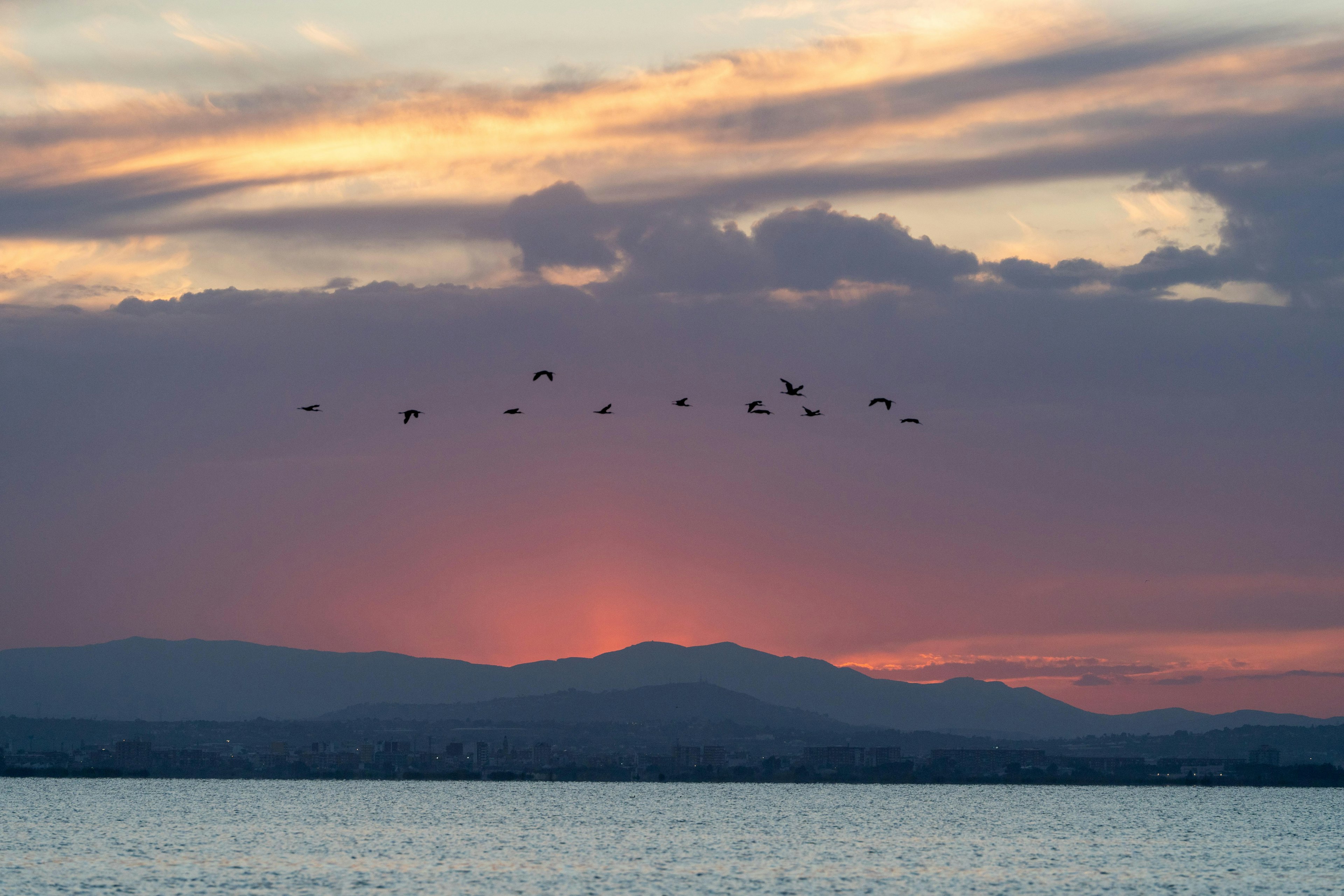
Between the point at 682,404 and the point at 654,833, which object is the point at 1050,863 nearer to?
the point at 654,833

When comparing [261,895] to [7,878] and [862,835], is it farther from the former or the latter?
[862,835]

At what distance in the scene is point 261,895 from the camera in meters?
114

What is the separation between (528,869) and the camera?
137875 mm

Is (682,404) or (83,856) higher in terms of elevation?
(682,404)

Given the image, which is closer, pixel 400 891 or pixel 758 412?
pixel 758 412

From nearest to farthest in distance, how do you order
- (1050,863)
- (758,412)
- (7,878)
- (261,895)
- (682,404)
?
(682,404)
(758,412)
(261,895)
(7,878)
(1050,863)

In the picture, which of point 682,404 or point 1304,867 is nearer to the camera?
point 682,404

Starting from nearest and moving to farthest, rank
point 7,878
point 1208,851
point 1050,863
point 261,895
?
point 261,895, point 7,878, point 1050,863, point 1208,851

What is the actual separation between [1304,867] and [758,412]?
87354 mm

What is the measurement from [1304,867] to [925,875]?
1722 inches

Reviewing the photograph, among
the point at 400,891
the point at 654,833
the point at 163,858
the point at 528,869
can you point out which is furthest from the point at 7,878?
the point at 654,833

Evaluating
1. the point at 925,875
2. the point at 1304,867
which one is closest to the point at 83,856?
the point at 925,875

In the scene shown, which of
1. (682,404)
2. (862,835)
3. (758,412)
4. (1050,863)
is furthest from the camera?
(862,835)

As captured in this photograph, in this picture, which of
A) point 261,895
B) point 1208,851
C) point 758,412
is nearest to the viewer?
point 758,412
